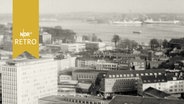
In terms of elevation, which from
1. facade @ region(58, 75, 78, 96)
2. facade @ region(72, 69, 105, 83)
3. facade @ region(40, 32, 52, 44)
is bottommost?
facade @ region(58, 75, 78, 96)

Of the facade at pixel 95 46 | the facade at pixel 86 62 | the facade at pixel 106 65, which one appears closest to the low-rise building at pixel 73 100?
the facade at pixel 106 65

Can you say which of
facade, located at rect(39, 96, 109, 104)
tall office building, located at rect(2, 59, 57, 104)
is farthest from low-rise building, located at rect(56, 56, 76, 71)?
facade, located at rect(39, 96, 109, 104)

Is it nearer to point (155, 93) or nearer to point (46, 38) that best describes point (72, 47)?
point (46, 38)

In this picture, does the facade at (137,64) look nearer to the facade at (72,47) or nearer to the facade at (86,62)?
the facade at (86,62)

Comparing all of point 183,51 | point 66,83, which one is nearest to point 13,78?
point 66,83

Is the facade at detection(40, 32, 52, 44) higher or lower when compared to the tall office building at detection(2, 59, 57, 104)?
higher

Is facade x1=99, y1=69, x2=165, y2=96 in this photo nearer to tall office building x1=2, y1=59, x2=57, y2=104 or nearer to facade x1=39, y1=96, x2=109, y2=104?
tall office building x1=2, y1=59, x2=57, y2=104
